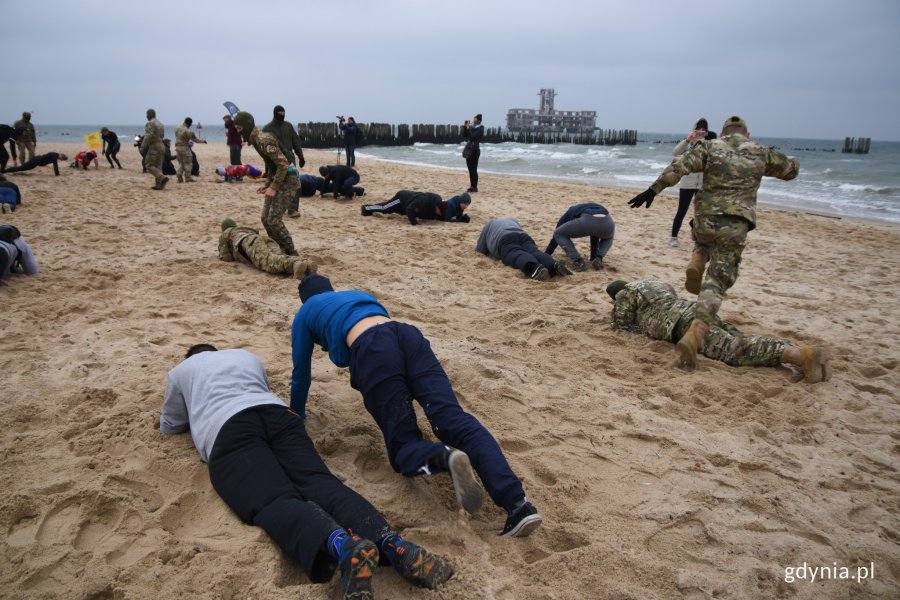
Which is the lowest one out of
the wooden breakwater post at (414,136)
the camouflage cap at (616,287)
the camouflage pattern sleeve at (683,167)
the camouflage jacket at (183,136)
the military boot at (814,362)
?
the military boot at (814,362)

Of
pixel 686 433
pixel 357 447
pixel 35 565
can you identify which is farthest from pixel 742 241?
pixel 35 565

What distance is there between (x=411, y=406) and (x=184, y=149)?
38.8 feet

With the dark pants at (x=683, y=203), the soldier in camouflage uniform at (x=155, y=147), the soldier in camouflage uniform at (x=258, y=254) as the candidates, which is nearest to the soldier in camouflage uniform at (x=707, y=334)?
the soldier in camouflage uniform at (x=258, y=254)

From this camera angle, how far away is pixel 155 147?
36.8ft

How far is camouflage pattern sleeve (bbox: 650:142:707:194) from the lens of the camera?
12.5 feet

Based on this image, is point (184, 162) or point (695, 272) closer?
point (695, 272)

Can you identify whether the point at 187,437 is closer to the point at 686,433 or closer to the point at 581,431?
the point at 581,431

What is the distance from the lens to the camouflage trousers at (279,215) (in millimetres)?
5949

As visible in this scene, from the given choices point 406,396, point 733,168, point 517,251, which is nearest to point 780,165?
point 733,168

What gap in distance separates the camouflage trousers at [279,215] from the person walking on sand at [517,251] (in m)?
2.41

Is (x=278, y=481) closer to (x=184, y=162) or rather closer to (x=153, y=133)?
(x=153, y=133)

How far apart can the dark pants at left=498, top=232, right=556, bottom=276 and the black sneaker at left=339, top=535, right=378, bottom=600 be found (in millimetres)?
4432

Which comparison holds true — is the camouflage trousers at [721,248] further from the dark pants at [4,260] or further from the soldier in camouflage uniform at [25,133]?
the soldier in camouflage uniform at [25,133]

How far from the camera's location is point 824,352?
3646 mm
